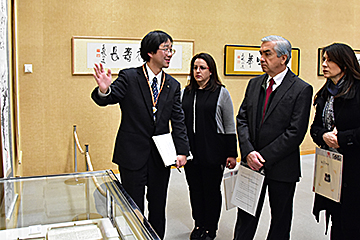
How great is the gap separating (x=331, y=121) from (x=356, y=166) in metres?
0.39

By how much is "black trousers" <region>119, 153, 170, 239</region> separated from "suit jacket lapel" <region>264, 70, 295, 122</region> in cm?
97

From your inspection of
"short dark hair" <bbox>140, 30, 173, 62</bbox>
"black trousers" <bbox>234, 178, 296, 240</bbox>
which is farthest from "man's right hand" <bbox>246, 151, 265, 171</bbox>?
"short dark hair" <bbox>140, 30, 173, 62</bbox>

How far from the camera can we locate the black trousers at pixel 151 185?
284 centimetres

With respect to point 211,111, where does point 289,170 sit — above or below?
below

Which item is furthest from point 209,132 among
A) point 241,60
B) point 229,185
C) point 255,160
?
point 241,60

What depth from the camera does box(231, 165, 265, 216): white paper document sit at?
2920mm

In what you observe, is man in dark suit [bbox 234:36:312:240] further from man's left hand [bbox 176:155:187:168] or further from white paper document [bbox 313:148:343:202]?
man's left hand [bbox 176:155:187:168]

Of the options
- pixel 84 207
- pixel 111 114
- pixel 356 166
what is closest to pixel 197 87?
→ pixel 356 166

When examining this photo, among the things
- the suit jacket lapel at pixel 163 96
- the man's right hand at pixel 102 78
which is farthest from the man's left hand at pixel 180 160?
the man's right hand at pixel 102 78

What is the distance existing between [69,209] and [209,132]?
1.79m

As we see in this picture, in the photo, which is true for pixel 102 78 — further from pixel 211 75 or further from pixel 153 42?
pixel 211 75

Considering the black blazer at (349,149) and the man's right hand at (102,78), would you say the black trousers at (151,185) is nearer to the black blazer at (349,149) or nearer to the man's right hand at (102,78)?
the man's right hand at (102,78)

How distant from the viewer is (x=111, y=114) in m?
6.28

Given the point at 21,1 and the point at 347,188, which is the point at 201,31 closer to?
the point at 21,1
